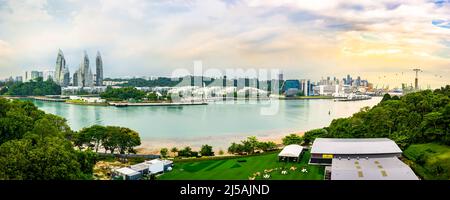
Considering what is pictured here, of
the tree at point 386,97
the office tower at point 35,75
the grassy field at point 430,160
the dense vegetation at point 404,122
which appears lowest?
the grassy field at point 430,160

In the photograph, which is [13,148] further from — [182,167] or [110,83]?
[182,167]

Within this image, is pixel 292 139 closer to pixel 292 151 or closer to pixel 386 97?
pixel 292 151

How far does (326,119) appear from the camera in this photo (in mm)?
5285

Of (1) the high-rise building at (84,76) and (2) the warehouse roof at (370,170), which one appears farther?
(1) the high-rise building at (84,76)

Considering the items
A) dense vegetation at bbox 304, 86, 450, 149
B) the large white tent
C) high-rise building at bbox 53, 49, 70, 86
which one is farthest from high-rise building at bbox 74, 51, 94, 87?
dense vegetation at bbox 304, 86, 450, 149

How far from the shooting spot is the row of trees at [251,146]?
4.97m

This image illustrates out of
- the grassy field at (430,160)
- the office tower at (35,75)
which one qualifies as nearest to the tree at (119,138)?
the office tower at (35,75)

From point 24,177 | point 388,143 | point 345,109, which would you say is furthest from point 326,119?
point 24,177

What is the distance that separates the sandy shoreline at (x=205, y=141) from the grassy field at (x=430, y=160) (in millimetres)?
1982

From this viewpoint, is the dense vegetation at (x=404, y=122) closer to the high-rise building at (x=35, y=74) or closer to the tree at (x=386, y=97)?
the tree at (x=386, y=97)

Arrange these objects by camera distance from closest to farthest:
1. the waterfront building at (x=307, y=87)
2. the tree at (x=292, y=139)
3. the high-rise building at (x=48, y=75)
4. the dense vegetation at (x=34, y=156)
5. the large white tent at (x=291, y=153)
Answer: the dense vegetation at (x=34, y=156)
the high-rise building at (x=48, y=75)
the waterfront building at (x=307, y=87)
the large white tent at (x=291, y=153)
the tree at (x=292, y=139)

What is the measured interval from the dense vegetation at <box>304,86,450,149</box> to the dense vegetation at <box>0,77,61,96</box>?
2888mm

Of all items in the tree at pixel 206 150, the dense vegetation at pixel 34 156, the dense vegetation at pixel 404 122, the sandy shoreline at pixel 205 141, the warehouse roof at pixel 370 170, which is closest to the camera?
the warehouse roof at pixel 370 170
